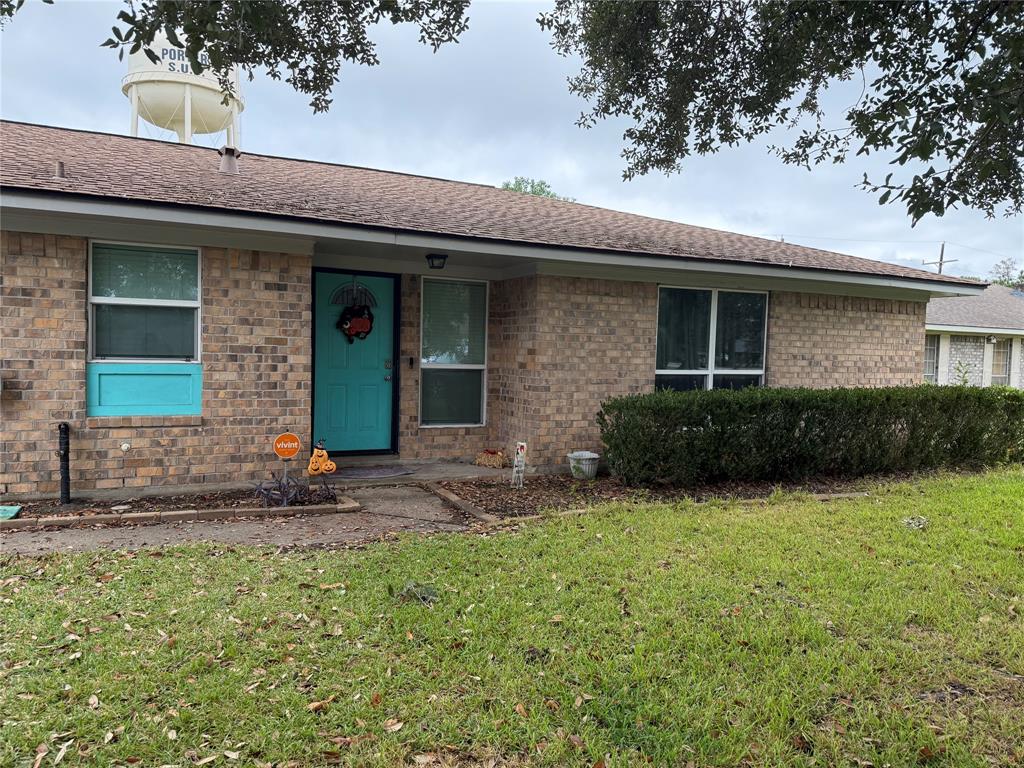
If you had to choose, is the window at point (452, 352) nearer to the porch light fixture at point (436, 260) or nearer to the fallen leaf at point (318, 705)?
the porch light fixture at point (436, 260)

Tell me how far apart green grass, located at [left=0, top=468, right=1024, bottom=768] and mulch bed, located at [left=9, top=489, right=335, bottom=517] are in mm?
1348

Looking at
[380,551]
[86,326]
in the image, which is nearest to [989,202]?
[380,551]

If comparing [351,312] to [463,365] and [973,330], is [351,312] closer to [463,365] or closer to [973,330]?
[463,365]

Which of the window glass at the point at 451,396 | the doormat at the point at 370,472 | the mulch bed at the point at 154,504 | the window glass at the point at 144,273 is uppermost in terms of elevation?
the window glass at the point at 144,273

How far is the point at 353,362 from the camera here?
29.6 ft

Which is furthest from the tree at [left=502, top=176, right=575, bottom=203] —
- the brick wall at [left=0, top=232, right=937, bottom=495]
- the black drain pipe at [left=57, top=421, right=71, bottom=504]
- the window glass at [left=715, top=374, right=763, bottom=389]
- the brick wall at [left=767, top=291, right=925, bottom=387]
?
the black drain pipe at [left=57, top=421, right=71, bottom=504]

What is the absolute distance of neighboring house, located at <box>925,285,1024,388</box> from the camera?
761 inches

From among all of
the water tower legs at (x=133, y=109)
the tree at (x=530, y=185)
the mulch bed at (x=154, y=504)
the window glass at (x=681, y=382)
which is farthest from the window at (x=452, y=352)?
the tree at (x=530, y=185)

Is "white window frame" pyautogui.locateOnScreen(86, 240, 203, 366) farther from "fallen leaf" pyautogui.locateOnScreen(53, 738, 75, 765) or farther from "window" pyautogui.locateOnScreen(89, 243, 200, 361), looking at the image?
"fallen leaf" pyautogui.locateOnScreen(53, 738, 75, 765)

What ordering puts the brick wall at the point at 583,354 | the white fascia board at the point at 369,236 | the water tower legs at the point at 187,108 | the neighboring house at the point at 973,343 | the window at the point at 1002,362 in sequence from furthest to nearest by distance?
the window at the point at 1002,362, the neighboring house at the point at 973,343, the water tower legs at the point at 187,108, the brick wall at the point at 583,354, the white fascia board at the point at 369,236

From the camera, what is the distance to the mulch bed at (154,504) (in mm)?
6273

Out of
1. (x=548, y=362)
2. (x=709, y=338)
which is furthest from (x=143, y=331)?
(x=709, y=338)

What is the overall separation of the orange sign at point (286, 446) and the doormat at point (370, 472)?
1.15 m

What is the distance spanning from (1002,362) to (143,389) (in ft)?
76.3
